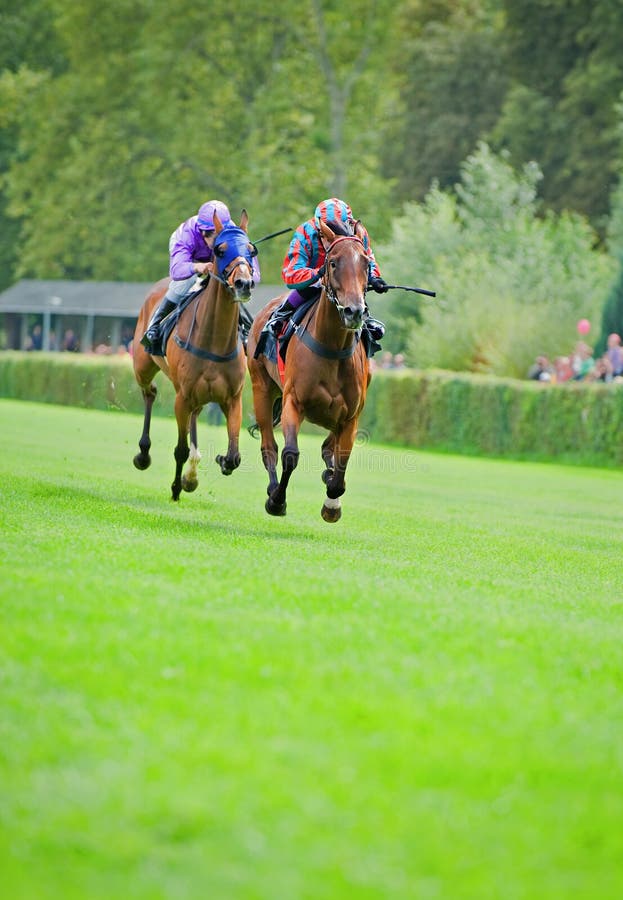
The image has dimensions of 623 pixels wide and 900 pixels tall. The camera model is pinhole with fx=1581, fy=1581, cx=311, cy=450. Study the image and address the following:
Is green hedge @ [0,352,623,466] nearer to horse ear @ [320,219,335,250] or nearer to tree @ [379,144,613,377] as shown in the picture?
tree @ [379,144,613,377]

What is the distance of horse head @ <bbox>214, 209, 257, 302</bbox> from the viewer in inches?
440

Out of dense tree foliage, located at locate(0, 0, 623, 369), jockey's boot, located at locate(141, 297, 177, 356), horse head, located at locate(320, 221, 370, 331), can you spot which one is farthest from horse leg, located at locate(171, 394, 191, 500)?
dense tree foliage, located at locate(0, 0, 623, 369)

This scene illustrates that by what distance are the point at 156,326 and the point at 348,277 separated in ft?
10.2

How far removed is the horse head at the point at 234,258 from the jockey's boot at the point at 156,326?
1393mm

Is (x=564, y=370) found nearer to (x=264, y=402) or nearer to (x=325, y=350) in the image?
(x=264, y=402)

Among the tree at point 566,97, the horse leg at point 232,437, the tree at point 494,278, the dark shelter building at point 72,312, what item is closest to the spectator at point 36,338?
the dark shelter building at point 72,312

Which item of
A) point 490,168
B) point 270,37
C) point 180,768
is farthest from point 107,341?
point 180,768

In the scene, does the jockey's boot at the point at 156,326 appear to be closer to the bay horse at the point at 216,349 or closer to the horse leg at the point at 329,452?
the bay horse at the point at 216,349

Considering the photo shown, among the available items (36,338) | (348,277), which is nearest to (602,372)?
(348,277)

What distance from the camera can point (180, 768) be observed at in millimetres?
4426

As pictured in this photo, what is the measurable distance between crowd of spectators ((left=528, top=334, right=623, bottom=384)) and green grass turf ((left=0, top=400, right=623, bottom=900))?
1773 centimetres

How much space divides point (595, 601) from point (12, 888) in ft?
18.5

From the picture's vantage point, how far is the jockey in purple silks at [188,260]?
1213 cm

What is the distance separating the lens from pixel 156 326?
1296 cm
